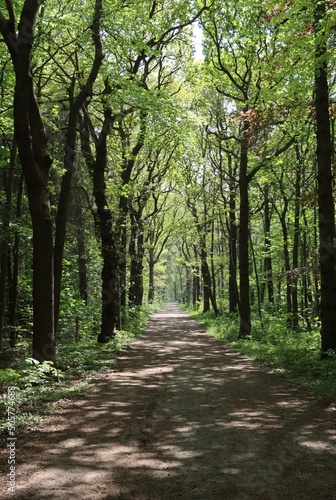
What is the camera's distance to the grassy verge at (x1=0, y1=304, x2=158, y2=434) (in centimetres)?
619

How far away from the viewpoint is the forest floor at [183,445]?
12.4 feet

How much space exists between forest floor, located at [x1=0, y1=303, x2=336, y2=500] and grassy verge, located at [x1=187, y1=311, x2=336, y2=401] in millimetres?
460

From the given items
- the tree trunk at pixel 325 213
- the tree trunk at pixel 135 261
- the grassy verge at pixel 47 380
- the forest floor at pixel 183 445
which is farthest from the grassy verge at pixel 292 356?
the tree trunk at pixel 135 261

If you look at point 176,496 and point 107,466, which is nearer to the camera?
point 176,496

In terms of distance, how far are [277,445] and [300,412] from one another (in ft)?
5.50

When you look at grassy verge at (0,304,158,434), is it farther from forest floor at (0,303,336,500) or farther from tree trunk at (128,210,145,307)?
tree trunk at (128,210,145,307)

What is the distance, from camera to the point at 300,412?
20.8 ft

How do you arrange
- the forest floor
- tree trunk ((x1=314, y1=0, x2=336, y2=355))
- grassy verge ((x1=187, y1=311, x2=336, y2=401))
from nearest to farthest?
the forest floor, grassy verge ((x1=187, y1=311, x2=336, y2=401)), tree trunk ((x1=314, y1=0, x2=336, y2=355))

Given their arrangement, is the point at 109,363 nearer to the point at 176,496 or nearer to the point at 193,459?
the point at 193,459

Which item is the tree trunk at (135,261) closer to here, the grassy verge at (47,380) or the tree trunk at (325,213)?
the grassy verge at (47,380)

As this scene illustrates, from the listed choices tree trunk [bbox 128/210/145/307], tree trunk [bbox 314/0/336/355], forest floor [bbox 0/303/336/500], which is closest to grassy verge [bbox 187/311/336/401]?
forest floor [bbox 0/303/336/500]

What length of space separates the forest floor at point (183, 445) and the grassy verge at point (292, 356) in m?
0.46

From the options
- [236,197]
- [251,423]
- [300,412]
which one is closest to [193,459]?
[251,423]

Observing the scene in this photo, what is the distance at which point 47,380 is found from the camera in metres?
8.07
